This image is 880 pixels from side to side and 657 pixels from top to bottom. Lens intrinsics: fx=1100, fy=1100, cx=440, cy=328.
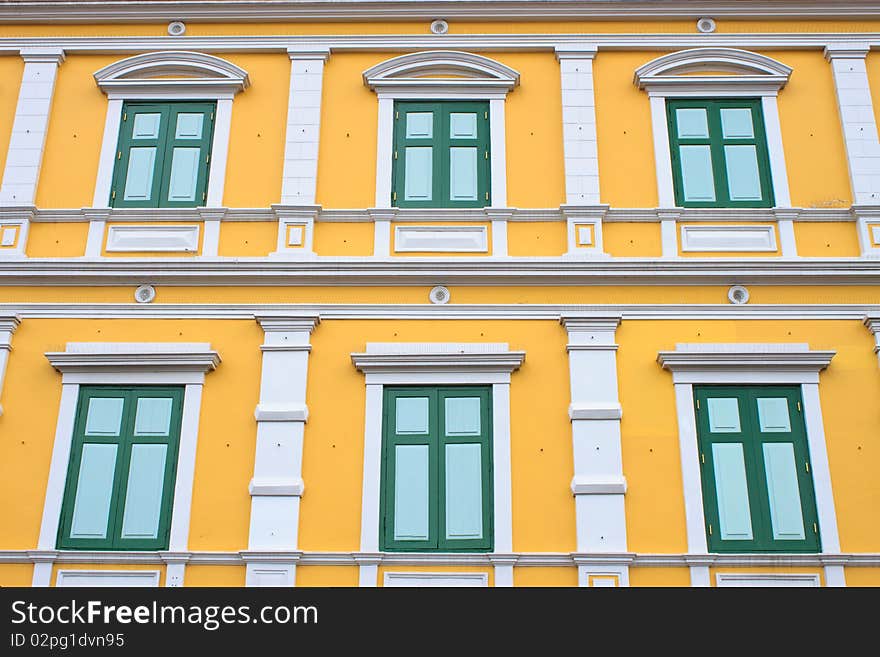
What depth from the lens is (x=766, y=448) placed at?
38.7ft

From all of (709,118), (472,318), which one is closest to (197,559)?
(472,318)

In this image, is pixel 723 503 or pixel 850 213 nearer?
pixel 723 503

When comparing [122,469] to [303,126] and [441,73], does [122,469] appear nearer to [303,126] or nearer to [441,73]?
[303,126]

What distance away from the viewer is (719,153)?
1343 centimetres

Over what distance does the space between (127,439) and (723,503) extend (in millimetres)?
6423

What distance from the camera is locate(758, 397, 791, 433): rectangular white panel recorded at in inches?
468

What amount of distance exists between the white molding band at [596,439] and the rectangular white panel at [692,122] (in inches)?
109

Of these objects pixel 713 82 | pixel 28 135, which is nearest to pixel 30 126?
pixel 28 135

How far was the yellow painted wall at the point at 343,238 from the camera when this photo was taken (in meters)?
13.0

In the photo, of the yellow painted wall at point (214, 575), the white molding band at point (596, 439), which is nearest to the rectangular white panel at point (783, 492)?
the white molding band at point (596, 439)
